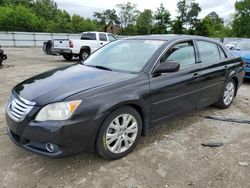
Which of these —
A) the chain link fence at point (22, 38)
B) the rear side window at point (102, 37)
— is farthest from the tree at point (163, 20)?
the rear side window at point (102, 37)

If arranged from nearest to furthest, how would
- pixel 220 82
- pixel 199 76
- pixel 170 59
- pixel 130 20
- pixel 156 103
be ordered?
pixel 156 103 → pixel 170 59 → pixel 199 76 → pixel 220 82 → pixel 130 20

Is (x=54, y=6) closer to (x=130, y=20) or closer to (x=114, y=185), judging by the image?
(x=130, y=20)

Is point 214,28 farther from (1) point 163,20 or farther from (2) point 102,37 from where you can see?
(2) point 102,37

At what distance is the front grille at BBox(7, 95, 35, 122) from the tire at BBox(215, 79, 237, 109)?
3634mm

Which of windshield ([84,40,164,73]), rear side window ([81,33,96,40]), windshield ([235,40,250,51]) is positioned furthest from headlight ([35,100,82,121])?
rear side window ([81,33,96,40])

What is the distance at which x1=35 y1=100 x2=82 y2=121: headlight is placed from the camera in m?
2.48

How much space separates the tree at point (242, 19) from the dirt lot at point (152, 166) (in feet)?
150

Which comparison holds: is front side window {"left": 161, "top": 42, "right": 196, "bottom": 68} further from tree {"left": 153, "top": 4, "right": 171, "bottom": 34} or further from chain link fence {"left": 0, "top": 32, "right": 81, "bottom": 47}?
tree {"left": 153, "top": 4, "right": 171, "bottom": 34}

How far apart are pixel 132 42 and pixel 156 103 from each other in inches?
47.6

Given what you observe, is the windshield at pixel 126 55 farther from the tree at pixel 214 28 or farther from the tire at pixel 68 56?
the tree at pixel 214 28

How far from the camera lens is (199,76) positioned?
389 cm

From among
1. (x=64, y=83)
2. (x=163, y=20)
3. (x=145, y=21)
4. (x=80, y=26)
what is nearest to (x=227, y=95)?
(x=64, y=83)

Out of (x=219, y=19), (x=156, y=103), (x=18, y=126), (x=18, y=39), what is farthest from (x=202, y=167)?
(x=219, y=19)

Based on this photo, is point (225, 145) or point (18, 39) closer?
point (225, 145)
